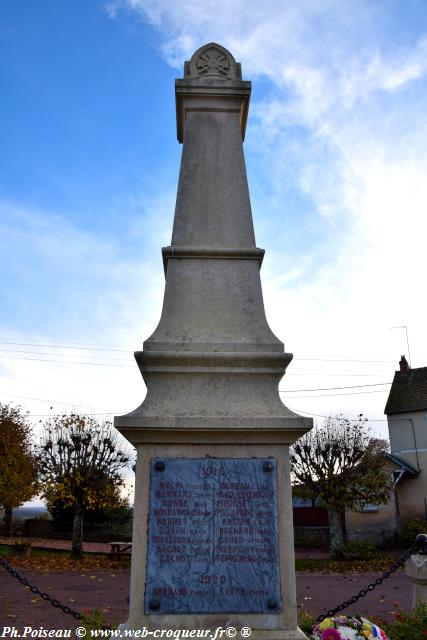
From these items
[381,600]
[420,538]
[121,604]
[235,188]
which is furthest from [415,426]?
[235,188]

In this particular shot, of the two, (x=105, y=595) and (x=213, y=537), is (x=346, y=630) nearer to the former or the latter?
(x=213, y=537)

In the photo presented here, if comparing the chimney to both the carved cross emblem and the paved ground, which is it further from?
the carved cross emblem

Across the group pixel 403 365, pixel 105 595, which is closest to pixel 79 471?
pixel 105 595

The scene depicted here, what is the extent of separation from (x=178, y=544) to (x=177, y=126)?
457cm

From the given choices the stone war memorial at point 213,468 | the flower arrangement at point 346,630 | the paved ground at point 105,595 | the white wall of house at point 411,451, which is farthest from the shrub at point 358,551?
the stone war memorial at point 213,468

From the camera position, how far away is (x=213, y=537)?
12.1 ft

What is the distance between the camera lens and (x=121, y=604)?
10430mm

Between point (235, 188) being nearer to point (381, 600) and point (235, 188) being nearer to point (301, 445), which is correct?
point (381, 600)

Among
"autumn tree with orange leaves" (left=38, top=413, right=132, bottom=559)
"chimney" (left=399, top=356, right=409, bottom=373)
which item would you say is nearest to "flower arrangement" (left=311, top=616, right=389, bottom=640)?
"autumn tree with orange leaves" (left=38, top=413, right=132, bottom=559)

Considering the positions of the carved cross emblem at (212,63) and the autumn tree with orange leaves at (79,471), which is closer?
the carved cross emblem at (212,63)

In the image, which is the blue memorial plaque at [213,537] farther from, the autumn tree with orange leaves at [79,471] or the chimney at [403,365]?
the chimney at [403,365]

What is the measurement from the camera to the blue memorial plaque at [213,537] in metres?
3.59

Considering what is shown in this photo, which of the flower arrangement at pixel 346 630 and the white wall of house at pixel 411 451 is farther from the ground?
the white wall of house at pixel 411 451

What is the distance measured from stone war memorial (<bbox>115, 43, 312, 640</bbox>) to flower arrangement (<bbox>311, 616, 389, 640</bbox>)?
0.71 m
